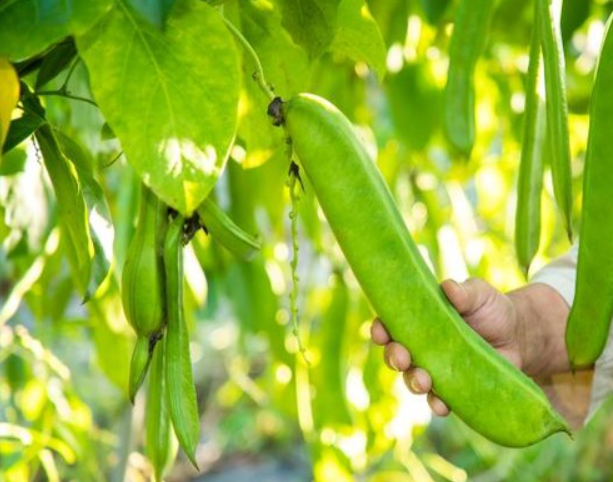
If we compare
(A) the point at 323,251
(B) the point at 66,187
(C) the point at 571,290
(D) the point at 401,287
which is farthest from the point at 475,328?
(A) the point at 323,251

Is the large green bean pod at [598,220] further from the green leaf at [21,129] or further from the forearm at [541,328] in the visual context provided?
the forearm at [541,328]

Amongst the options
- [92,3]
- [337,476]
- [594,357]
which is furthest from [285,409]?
[92,3]

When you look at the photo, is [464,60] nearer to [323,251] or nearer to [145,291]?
[145,291]

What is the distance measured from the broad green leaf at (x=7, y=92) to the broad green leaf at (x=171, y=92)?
35 millimetres

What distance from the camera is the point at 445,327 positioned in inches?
24.2

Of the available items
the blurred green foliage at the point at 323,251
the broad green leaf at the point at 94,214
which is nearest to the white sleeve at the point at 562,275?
the blurred green foliage at the point at 323,251

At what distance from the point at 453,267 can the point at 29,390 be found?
0.52 m

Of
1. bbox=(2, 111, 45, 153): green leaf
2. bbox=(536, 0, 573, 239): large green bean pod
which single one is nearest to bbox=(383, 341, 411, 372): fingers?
bbox=(536, 0, 573, 239): large green bean pod

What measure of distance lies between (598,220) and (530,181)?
0.51 ft

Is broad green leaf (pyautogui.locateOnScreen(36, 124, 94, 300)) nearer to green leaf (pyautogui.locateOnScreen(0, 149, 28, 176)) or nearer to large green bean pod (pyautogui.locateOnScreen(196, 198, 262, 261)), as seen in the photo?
large green bean pod (pyautogui.locateOnScreen(196, 198, 262, 261))

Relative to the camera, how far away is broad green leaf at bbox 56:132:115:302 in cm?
62

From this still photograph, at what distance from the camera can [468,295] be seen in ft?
2.68

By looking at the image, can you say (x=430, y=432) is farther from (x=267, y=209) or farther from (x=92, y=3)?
(x=92, y=3)

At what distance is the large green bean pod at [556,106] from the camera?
59cm
